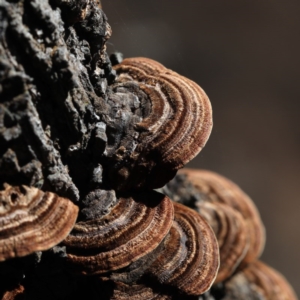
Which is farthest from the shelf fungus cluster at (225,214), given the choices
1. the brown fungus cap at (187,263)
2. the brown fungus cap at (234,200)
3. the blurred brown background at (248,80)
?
the blurred brown background at (248,80)

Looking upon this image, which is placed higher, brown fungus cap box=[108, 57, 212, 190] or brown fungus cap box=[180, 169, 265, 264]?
brown fungus cap box=[108, 57, 212, 190]

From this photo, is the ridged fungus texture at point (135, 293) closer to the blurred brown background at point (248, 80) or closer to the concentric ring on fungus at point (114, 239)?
the concentric ring on fungus at point (114, 239)

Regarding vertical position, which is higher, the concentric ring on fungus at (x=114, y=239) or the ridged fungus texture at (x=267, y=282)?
the concentric ring on fungus at (x=114, y=239)

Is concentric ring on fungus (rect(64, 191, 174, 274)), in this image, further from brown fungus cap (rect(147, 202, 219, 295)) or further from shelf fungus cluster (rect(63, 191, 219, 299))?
brown fungus cap (rect(147, 202, 219, 295))

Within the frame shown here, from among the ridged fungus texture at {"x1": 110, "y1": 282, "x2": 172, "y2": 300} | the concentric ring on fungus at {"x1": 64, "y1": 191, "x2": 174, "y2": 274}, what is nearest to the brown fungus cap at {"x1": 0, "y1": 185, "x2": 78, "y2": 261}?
the concentric ring on fungus at {"x1": 64, "y1": 191, "x2": 174, "y2": 274}

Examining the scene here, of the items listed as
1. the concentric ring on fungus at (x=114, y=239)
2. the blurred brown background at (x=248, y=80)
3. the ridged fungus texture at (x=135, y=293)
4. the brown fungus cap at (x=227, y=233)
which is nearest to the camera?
the concentric ring on fungus at (x=114, y=239)

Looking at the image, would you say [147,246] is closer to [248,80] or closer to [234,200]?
[234,200]
